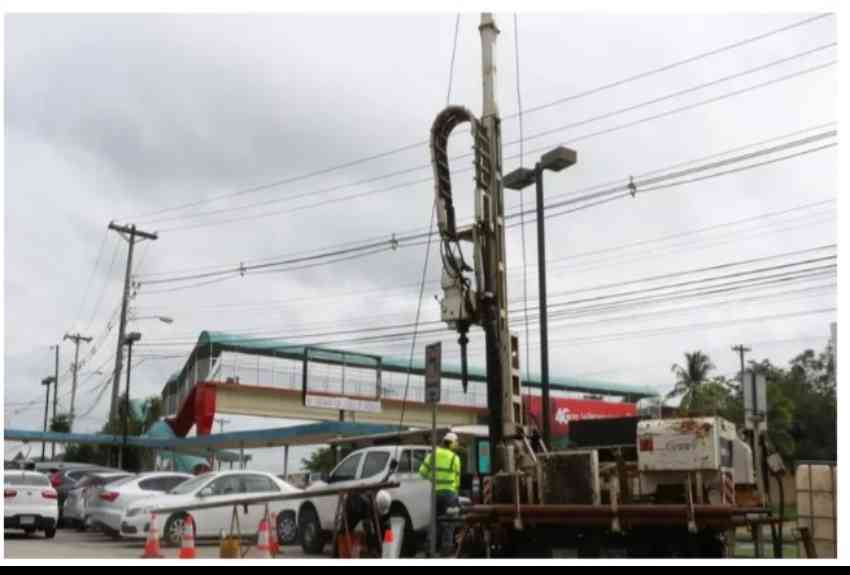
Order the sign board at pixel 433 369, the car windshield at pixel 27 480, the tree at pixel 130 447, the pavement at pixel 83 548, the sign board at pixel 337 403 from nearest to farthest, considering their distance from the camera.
Answer: 1. the sign board at pixel 433 369
2. the pavement at pixel 83 548
3. the car windshield at pixel 27 480
4. the sign board at pixel 337 403
5. the tree at pixel 130 447

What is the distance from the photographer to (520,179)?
17031mm

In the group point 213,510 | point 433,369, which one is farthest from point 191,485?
point 433,369

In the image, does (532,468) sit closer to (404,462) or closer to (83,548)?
(404,462)

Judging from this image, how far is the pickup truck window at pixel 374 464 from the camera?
48.4 feet

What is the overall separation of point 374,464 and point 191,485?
373 centimetres

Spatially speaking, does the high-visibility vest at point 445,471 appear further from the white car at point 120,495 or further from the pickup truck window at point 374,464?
the white car at point 120,495

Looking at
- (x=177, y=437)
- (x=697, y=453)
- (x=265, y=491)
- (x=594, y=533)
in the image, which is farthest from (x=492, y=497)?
(x=177, y=437)

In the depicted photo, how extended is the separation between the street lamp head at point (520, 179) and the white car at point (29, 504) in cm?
986

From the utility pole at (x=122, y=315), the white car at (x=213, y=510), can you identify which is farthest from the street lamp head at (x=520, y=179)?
the utility pole at (x=122, y=315)

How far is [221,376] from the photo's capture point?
38812mm

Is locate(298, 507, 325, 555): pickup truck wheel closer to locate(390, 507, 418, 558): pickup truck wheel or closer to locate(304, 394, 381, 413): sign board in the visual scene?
locate(390, 507, 418, 558): pickup truck wheel

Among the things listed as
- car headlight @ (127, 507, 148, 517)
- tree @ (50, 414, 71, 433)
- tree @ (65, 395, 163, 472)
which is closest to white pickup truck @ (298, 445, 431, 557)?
car headlight @ (127, 507, 148, 517)
